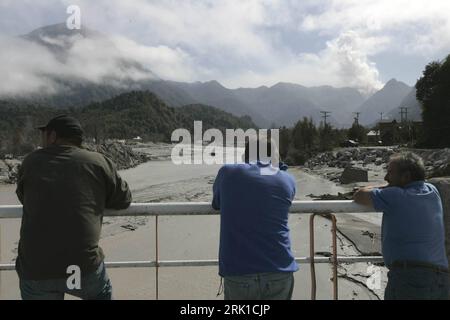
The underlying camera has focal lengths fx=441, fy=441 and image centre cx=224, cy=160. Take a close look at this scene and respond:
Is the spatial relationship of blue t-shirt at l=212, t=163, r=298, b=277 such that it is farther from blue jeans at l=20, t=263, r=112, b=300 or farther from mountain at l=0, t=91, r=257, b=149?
mountain at l=0, t=91, r=257, b=149

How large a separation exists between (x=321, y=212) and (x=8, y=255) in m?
10.7

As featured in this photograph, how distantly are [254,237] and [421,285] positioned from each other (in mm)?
1073

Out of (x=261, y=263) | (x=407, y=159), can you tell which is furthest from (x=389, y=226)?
(x=261, y=263)

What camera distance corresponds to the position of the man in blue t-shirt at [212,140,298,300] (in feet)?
8.16

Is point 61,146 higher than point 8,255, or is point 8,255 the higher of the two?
point 61,146

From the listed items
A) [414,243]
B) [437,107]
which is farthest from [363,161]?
[414,243]

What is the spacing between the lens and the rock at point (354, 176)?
3247cm

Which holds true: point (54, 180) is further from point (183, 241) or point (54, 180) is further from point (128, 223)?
point (128, 223)

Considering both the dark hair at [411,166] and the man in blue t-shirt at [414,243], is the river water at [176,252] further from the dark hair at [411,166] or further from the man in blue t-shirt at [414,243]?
the dark hair at [411,166]

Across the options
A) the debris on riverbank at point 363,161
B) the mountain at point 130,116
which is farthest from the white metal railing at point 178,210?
the mountain at point 130,116

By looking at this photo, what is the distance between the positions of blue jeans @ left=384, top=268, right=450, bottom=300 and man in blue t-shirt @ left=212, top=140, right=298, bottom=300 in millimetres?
696

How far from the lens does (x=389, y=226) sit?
2758 mm

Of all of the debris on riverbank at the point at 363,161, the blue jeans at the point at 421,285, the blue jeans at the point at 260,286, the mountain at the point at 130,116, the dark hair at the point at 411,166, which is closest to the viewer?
the blue jeans at the point at 260,286

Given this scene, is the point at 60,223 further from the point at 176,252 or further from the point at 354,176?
the point at 354,176
